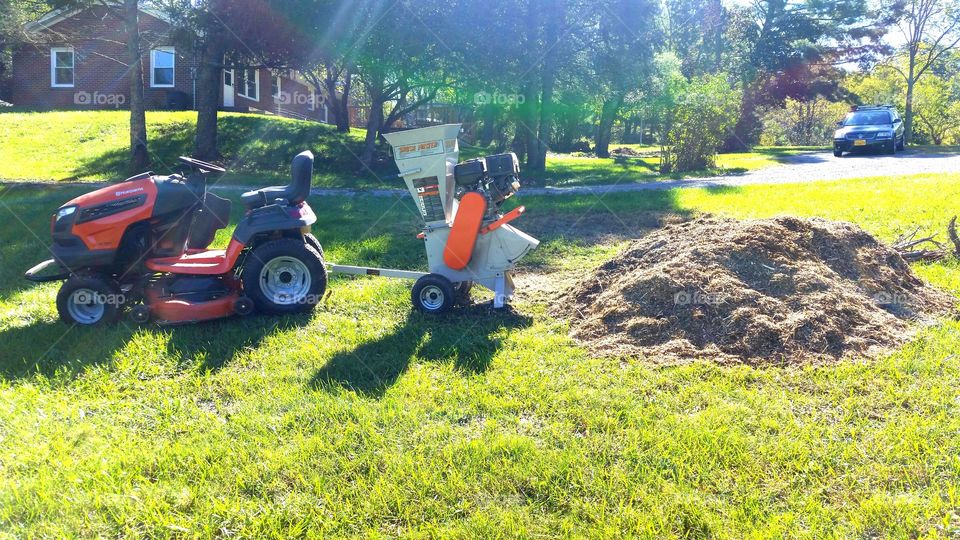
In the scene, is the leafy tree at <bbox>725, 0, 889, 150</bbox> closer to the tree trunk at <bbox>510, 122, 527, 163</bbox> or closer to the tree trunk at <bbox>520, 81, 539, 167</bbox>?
the tree trunk at <bbox>510, 122, 527, 163</bbox>

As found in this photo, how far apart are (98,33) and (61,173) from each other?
11.7 metres

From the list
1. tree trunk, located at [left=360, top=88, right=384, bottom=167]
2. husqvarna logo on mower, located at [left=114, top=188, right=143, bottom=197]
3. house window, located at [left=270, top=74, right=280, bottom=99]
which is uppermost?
house window, located at [left=270, top=74, right=280, bottom=99]

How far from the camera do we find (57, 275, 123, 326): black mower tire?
543cm

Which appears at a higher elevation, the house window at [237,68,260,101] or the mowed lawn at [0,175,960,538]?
the house window at [237,68,260,101]

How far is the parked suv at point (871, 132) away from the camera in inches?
886

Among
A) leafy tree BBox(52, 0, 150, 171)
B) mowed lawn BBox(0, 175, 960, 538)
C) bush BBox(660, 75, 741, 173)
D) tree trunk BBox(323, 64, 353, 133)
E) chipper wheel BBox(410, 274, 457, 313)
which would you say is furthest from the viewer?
tree trunk BBox(323, 64, 353, 133)

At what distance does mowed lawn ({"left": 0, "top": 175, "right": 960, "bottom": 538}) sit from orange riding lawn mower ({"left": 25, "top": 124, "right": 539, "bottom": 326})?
0.26 m

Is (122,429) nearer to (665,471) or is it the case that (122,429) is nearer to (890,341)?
(665,471)

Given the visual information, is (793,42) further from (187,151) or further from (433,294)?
(433,294)

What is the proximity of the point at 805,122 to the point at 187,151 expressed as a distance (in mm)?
47218

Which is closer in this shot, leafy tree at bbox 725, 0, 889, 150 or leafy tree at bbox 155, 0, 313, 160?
leafy tree at bbox 155, 0, 313, 160

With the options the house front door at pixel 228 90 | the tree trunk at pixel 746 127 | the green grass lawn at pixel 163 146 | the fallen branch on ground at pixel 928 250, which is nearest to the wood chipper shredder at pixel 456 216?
the fallen branch on ground at pixel 928 250

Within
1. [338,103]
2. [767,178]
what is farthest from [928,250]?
[338,103]

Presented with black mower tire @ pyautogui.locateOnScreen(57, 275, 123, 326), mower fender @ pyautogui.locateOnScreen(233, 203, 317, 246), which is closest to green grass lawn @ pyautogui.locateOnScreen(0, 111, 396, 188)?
black mower tire @ pyautogui.locateOnScreen(57, 275, 123, 326)
